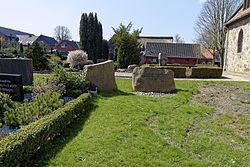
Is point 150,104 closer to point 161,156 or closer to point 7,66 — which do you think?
point 161,156

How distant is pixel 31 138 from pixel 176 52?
5381cm

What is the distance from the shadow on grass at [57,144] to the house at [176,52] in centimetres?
4811

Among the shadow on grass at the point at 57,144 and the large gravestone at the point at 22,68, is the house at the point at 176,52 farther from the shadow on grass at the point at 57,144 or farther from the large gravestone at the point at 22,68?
the shadow on grass at the point at 57,144

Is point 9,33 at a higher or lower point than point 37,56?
higher

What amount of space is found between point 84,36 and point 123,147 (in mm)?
37849

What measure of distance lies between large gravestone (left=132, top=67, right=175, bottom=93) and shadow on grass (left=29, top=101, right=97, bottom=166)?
19.3ft

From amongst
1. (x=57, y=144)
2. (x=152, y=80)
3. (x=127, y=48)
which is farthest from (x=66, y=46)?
(x=57, y=144)

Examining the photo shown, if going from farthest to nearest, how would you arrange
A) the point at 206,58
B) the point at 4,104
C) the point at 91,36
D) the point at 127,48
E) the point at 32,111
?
the point at 206,58, the point at 91,36, the point at 127,48, the point at 4,104, the point at 32,111

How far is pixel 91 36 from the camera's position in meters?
41.4

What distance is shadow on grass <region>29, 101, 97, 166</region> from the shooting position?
4591 mm

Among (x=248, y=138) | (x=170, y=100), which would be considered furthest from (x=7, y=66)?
(x=248, y=138)

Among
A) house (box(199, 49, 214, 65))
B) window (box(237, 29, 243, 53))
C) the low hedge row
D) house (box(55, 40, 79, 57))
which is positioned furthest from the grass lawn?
house (box(55, 40, 79, 57))

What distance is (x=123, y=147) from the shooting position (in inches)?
207

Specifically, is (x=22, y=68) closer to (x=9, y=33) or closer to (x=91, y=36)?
(x=91, y=36)
